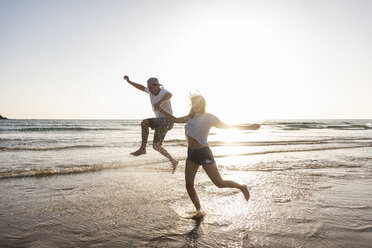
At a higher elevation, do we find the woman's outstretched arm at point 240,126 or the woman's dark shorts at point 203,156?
the woman's outstretched arm at point 240,126

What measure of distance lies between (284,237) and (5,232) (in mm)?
3932

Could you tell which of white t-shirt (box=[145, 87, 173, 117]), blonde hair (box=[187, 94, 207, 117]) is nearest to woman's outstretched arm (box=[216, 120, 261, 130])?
blonde hair (box=[187, 94, 207, 117])

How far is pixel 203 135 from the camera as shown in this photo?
4473 mm

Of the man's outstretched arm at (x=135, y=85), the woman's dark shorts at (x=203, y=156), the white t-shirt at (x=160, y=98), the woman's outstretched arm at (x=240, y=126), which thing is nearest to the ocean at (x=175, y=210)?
the woman's dark shorts at (x=203, y=156)

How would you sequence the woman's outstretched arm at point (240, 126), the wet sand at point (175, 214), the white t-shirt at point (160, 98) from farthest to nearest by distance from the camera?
the white t-shirt at point (160, 98) → the woman's outstretched arm at point (240, 126) → the wet sand at point (175, 214)

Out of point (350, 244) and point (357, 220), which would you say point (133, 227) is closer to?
point (350, 244)

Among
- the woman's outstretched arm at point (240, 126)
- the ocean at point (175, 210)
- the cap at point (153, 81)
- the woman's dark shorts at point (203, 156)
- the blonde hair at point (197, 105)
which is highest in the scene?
the cap at point (153, 81)

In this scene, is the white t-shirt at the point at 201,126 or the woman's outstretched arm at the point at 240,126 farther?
the white t-shirt at the point at 201,126

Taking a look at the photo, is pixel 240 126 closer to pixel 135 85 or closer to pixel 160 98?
pixel 160 98

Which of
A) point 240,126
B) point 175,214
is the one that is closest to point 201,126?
point 240,126

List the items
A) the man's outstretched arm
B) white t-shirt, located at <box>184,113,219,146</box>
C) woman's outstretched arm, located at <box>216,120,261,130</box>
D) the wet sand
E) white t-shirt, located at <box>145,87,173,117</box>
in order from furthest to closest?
the man's outstretched arm
white t-shirt, located at <box>145,87,173,117</box>
white t-shirt, located at <box>184,113,219,146</box>
woman's outstretched arm, located at <box>216,120,261,130</box>
the wet sand

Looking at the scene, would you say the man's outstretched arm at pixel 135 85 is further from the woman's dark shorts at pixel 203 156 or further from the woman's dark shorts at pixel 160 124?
the woman's dark shorts at pixel 203 156

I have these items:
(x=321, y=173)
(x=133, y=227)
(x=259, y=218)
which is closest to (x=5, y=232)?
(x=133, y=227)

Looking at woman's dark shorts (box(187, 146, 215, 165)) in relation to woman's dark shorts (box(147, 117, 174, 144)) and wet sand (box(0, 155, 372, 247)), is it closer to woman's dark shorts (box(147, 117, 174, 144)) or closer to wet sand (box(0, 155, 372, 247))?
wet sand (box(0, 155, 372, 247))
